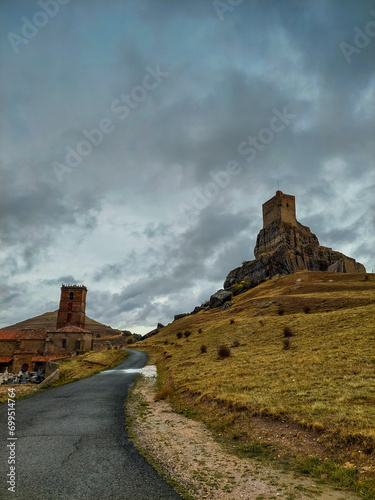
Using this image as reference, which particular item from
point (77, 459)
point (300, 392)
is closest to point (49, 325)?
point (300, 392)

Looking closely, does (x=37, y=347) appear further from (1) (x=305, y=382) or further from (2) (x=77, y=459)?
(2) (x=77, y=459)

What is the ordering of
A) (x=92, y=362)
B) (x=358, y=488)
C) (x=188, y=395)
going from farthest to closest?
(x=92, y=362) → (x=188, y=395) → (x=358, y=488)

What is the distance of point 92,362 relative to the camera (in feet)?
132

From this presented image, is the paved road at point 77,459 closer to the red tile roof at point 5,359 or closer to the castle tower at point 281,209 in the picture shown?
the red tile roof at point 5,359

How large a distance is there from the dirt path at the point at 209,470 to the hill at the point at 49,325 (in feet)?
387

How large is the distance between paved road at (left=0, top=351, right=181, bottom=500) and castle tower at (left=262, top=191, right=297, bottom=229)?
82336mm

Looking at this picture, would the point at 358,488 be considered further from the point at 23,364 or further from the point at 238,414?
the point at 23,364

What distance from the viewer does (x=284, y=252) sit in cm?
8131

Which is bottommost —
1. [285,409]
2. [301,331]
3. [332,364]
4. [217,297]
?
[285,409]

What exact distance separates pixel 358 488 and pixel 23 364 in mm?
61027

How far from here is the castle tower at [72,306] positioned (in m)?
79.6

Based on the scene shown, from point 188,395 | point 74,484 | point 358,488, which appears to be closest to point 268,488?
point 358,488

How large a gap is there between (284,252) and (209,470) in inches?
3087

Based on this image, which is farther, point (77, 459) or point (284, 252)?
point (284, 252)
